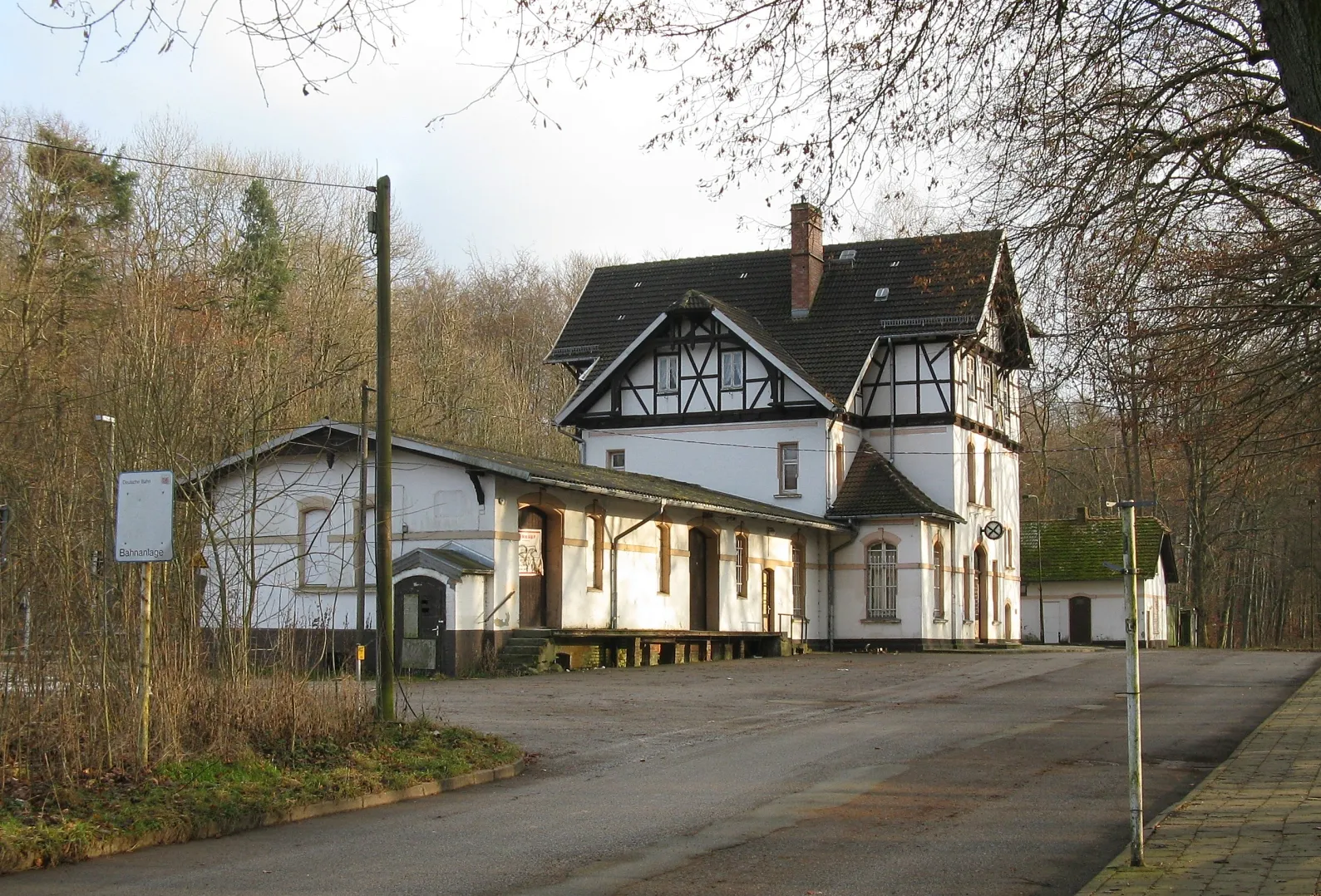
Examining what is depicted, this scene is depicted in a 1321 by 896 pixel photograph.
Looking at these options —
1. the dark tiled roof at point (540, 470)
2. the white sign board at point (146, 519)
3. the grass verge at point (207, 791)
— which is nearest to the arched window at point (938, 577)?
the dark tiled roof at point (540, 470)

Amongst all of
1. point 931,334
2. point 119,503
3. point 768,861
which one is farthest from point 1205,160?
point 931,334

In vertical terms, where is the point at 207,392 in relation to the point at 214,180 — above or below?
below

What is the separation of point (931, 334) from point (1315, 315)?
31.4m

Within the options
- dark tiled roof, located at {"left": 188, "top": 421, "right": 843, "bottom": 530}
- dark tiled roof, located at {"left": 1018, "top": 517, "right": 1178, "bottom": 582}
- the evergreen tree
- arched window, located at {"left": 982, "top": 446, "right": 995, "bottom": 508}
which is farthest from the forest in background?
dark tiled roof, located at {"left": 1018, "top": 517, "right": 1178, "bottom": 582}

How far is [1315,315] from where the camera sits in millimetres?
11648

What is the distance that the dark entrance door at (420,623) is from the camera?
2703cm

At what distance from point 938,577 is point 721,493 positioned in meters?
7.40

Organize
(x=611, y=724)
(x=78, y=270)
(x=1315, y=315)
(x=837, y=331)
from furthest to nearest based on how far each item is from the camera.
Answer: (x=837, y=331), (x=78, y=270), (x=611, y=724), (x=1315, y=315)

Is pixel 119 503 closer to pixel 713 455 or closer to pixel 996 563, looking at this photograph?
pixel 713 455

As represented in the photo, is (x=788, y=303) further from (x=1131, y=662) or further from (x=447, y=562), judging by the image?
(x=1131, y=662)

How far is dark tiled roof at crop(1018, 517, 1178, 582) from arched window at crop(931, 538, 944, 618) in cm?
1538

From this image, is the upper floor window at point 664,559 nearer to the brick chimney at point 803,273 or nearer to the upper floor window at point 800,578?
the upper floor window at point 800,578

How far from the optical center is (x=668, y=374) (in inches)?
1719

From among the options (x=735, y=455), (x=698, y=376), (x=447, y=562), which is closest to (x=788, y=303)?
(x=698, y=376)
